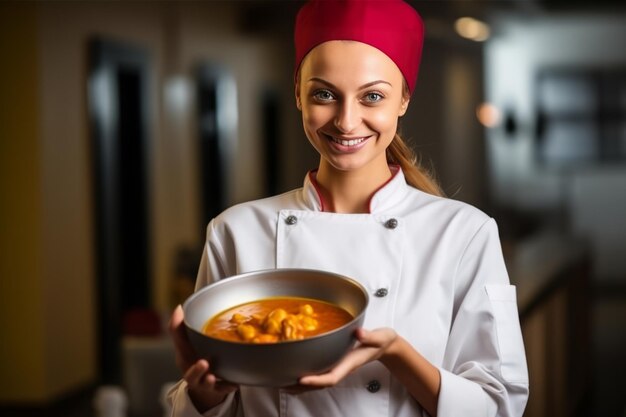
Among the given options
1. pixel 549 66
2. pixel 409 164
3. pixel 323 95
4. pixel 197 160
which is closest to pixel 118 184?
pixel 197 160

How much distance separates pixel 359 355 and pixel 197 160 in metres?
4.39

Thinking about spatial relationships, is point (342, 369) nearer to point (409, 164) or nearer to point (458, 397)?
point (458, 397)

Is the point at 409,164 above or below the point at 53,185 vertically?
above

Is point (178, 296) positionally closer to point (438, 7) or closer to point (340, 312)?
point (438, 7)

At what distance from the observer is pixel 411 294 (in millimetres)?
804

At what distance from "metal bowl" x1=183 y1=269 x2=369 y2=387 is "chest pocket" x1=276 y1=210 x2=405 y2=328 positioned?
6cm

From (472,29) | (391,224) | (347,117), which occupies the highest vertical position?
(472,29)

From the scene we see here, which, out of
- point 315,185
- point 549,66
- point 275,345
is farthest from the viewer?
point 549,66

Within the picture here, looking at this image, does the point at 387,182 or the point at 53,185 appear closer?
the point at 387,182

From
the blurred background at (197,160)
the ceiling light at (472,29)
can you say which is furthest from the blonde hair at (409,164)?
the ceiling light at (472,29)

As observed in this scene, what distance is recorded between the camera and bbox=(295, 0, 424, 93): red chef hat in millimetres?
757

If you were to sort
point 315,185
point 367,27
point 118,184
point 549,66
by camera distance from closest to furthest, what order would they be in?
point 367,27 < point 315,185 < point 118,184 < point 549,66

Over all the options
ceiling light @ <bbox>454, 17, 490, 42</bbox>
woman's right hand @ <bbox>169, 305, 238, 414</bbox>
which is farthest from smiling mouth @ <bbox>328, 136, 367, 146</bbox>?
ceiling light @ <bbox>454, 17, 490, 42</bbox>

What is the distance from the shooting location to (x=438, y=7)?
4156mm
